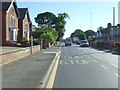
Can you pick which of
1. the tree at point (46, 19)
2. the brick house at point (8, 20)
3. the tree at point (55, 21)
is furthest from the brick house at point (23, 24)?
the tree at point (46, 19)

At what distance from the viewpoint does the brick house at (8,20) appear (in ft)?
126

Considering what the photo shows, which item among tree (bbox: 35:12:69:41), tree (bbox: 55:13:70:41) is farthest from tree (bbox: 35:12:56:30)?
tree (bbox: 55:13:70:41)

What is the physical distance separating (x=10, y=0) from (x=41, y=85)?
3602cm

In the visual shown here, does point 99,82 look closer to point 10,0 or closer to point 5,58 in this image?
point 5,58

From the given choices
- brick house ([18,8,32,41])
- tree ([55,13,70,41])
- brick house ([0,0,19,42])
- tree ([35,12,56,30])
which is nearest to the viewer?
brick house ([0,0,19,42])

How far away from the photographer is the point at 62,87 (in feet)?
26.6

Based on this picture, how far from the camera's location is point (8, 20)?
3994 centimetres

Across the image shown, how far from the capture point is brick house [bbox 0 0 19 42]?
38281mm

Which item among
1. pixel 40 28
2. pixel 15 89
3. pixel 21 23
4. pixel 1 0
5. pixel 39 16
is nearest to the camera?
pixel 15 89

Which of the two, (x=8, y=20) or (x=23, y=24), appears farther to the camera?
(x=23, y=24)

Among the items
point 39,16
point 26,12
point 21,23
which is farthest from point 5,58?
point 39,16

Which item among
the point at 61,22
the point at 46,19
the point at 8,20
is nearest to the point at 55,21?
the point at 61,22

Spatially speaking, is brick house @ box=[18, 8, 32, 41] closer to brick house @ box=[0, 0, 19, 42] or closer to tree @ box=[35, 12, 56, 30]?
brick house @ box=[0, 0, 19, 42]

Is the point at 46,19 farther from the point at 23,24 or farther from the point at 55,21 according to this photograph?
the point at 23,24
